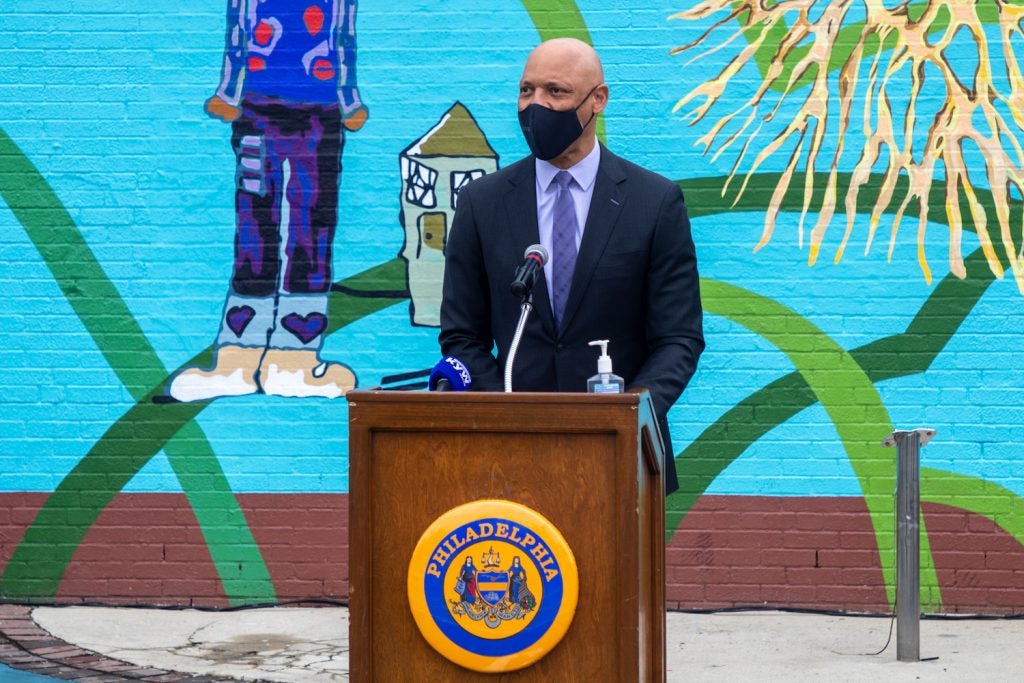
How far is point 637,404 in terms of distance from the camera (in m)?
3.01

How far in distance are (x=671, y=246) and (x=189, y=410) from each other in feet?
13.6

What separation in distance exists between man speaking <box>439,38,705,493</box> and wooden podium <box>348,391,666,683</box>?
74 cm

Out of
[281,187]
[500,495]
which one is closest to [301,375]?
[281,187]

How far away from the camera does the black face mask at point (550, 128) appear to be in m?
3.84

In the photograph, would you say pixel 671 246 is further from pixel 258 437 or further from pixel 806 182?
pixel 258 437

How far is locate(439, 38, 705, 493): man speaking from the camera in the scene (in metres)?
3.87

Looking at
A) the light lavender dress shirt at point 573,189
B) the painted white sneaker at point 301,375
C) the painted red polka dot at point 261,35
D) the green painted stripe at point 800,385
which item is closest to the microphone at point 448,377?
the light lavender dress shirt at point 573,189

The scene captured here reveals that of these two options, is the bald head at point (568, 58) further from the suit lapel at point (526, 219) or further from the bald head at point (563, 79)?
the suit lapel at point (526, 219)

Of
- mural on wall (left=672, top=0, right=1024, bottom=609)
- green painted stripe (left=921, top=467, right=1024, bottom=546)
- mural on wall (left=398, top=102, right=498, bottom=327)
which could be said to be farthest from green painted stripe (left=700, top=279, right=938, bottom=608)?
mural on wall (left=398, top=102, right=498, bottom=327)

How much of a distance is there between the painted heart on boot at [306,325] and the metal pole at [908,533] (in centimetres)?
295

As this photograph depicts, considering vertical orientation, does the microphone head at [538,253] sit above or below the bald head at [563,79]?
below

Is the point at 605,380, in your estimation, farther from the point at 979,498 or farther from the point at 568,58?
the point at 979,498

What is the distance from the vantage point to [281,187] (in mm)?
7457

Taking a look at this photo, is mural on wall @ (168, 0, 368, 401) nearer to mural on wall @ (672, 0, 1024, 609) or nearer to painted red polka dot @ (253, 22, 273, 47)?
painted red polka dot @ (253, 22, 273, 47)
